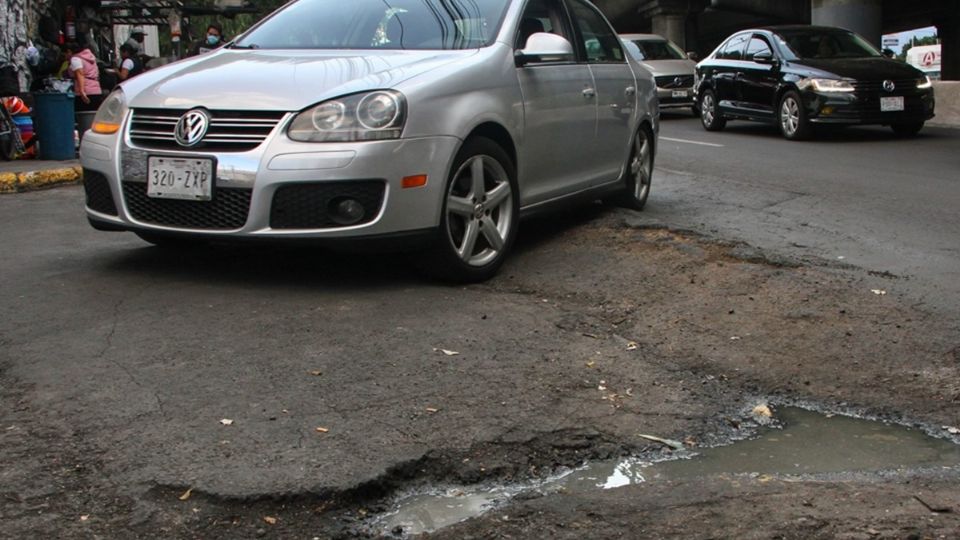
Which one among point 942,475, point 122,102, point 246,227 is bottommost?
point 942,475

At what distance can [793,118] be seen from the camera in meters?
16.1

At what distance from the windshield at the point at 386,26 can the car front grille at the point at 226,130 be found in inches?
42.9

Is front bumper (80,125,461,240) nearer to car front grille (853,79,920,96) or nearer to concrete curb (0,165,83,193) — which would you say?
concrete curb (0,165,83,193)

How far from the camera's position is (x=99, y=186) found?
19.2 feet

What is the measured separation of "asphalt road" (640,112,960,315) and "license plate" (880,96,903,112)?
17.2 inches

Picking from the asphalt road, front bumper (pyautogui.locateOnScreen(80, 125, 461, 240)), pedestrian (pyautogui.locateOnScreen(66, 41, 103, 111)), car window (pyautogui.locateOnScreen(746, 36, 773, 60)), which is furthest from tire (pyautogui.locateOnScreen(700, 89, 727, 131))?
front bumper (pyautogui.locateOnScreen(80, 125, 461, 240))

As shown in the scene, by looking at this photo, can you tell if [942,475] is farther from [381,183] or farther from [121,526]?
[381,183]

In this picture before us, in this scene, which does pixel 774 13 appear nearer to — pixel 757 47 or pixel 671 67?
pixel 671 67

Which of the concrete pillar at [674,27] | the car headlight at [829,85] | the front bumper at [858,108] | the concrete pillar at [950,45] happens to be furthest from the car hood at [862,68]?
the concrete pillar at [950,45]

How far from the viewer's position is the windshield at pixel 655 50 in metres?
22.5

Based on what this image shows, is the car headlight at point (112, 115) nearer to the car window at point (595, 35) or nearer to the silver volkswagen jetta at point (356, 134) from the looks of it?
the silver volkswagen jetta at point (356, 134)

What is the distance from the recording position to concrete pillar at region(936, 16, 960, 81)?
35.2 metres

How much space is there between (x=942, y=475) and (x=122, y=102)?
166 inches

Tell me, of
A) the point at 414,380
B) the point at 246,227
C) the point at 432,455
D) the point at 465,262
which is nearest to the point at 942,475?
the point at 432,455
